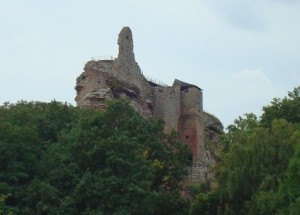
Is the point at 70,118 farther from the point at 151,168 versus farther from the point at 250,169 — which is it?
the point at 250,169

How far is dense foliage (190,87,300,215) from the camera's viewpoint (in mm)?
31188

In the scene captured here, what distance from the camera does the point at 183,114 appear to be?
207 ft

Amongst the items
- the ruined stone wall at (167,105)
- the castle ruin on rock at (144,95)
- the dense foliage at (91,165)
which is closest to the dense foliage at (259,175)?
the dense foliage at (91,165)

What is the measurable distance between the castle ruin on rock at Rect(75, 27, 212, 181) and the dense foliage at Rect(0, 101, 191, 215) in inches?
532

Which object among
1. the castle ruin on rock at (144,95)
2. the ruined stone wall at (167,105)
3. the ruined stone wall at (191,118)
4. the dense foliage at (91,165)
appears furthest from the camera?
the ruined stone wall at (191,118)

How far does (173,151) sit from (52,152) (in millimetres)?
6871

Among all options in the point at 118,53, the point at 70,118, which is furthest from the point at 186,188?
the point at 118,53

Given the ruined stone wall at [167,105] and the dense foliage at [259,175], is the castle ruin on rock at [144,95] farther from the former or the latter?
the dense foliage at [259,175]

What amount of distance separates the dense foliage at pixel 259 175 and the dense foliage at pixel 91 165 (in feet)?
7.30

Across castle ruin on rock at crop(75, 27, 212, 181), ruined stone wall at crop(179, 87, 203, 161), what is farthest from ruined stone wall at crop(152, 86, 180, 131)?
ruined stone wall at crop(179, 87, 203, 161)

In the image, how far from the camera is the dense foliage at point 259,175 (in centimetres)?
3119

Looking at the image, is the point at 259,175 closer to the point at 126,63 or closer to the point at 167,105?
the point at 126,63

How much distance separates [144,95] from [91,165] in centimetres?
2471

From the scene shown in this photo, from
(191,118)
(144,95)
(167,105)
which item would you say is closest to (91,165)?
(144,95)
